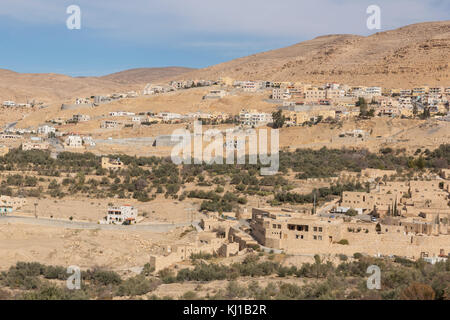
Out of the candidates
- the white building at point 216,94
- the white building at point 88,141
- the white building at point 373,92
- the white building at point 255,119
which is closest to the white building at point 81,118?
the white building at point 88,141

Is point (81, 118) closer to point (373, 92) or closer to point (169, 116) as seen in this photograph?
point (169, 116)

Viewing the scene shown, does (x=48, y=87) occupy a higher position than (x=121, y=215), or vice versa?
(x=48, y=87)

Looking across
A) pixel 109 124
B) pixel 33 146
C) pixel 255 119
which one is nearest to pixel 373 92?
pixel 255 119

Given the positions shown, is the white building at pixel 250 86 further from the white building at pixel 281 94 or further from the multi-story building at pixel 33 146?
the multi-story building at pixel 33 146

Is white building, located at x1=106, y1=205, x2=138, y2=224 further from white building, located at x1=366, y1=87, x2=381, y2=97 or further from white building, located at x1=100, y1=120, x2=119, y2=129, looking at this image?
white building, located at x1=366, y1=87, x2=381, y2=97

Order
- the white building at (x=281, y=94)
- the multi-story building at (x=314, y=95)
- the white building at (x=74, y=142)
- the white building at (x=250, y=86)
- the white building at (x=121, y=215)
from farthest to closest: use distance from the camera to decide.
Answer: the white building at (x=250, y=86), the white building at (x=281, y=94), the multi-story building at (x=314, y=95), the white building at (x=74, y=142), the white building at (x=121, y=215)
